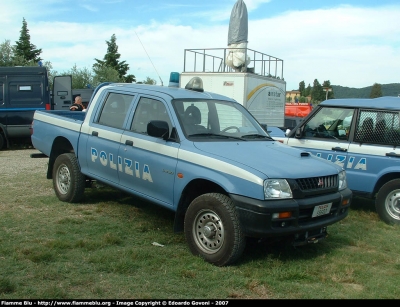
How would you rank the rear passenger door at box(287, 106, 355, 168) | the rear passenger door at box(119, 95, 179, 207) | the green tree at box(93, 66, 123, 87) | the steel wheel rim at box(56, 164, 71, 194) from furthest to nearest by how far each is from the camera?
the green tree at box(93, 66, 123, 87)
the rear passenger door at box(287, 106, 355, 168)
the steel wheel rim at box(56, 164, 71, 194)
the rear passenger door at box(119, 95, 179, 207)

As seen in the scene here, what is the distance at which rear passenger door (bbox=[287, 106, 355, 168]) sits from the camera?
7.16 meters

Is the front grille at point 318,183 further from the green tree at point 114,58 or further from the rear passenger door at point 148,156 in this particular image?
the green tree at point 114,58

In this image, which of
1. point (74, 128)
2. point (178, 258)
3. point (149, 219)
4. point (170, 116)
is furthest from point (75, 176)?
point (178, 258)

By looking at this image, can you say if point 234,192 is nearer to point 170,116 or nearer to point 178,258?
point 178,258

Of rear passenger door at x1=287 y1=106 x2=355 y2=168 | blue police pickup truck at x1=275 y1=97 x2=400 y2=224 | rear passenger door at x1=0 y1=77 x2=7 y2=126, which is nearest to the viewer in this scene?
blue police pickup truck at x1=275 y1=97 x2=400 y2=224

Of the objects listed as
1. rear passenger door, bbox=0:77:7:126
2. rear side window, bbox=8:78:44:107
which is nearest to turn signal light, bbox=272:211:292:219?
rear side window, bbox=8:78:44:107

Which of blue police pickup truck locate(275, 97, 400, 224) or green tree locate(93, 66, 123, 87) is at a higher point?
green tree locate(93, 66, 123, 87)

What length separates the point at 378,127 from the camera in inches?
272

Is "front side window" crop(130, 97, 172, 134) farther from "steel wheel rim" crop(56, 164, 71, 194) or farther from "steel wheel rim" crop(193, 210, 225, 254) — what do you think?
"steel wheel rim" crop(56, 164, 71, 194)

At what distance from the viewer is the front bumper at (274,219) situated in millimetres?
4348

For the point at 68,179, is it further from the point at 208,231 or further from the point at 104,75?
the point at 104,75

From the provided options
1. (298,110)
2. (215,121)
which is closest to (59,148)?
(215,121)

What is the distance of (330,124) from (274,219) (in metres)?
3.54

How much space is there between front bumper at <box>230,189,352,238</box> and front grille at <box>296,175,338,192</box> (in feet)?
0.36
